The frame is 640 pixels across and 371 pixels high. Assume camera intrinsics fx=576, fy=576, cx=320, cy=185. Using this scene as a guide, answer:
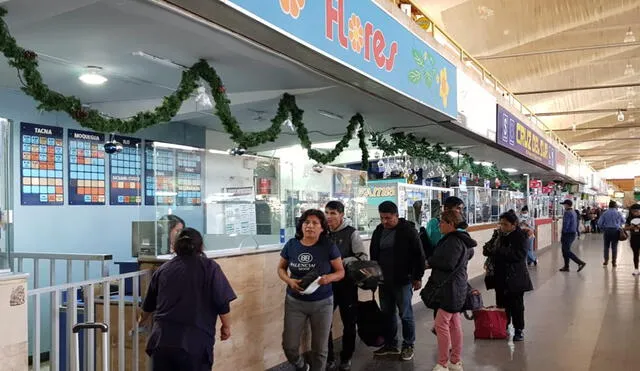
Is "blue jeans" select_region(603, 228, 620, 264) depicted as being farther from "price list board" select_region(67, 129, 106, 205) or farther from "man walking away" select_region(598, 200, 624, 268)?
"price list board" select_region(67, 129, 106, 205)

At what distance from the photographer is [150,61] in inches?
188

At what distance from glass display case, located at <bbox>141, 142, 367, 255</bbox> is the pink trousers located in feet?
5.58

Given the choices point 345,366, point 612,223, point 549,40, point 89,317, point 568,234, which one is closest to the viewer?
point 89,317

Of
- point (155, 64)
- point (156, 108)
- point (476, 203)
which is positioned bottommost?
point (476, 203)

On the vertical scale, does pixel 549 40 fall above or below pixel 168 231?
above

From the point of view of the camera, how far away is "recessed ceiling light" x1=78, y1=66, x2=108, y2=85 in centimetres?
501

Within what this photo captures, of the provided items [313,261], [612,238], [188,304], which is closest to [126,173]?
[313,261]

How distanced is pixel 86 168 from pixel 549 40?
11.3 m

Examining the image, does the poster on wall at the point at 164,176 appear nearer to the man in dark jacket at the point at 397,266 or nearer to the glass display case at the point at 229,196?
the glass display case at the point at 229,196

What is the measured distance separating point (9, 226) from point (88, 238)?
3611 millimetres

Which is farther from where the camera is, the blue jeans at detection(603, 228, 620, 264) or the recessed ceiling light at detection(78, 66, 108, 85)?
the blue jeans at detection(603, 228, 620, 264)

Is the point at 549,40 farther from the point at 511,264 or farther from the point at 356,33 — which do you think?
the point at 356,33

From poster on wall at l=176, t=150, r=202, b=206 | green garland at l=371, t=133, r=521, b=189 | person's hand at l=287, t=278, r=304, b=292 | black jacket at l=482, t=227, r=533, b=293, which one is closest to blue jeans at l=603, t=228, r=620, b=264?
green garland at l=371, t=133, r=521, b=189

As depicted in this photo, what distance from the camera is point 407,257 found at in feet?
18.1
